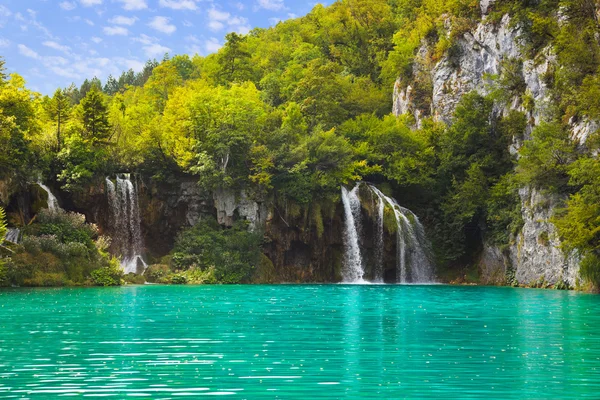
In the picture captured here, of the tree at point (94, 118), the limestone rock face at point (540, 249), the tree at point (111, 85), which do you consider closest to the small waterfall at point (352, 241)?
the limestone rock face at point (540, 249)

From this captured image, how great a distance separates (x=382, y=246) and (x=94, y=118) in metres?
22.0

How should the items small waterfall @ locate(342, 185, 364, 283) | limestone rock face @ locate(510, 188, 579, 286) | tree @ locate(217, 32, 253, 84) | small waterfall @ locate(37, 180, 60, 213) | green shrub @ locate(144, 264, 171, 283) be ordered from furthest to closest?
tree @ locate(217, 32, 253, 84) < small waterfall @ locate(342, 185, 364, 283) < green shrub @ locate(144, 264, 171, 283) < small waterfall @ locate(37, 180, 60, 213) < limestone rock face @ locate(510, 188, 579, 286)

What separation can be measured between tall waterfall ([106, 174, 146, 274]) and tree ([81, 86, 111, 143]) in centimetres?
324

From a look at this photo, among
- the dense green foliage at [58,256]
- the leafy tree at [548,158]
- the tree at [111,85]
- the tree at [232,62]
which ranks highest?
the tree at [111,85]

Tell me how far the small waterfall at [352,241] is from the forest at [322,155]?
3.61ft

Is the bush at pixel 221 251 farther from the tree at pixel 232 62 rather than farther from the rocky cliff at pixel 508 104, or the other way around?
the tree at pixel 232 62

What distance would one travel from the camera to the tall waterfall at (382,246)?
50.1m

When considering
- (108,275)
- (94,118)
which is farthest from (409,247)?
(94,118)

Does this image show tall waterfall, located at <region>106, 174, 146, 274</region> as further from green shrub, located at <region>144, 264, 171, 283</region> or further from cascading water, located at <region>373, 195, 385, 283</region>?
cascading water, located at <region>373, 195, 385, 283</region>

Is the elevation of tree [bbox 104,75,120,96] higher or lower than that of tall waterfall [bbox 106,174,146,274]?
higher

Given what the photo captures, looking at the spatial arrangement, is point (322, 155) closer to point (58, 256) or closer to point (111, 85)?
point (58, 256)

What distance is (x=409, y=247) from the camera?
165 feet

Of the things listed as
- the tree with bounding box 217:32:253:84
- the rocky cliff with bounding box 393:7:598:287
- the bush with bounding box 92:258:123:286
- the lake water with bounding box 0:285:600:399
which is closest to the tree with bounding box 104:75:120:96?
the tree with bounding box 217:32:253:84

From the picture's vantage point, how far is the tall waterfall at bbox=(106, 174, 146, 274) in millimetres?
47938
